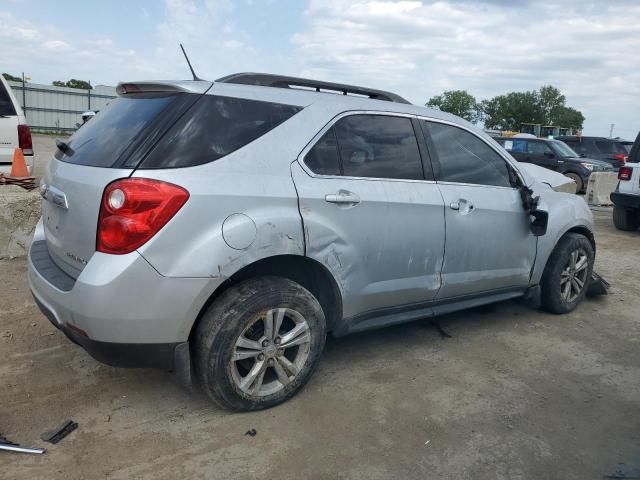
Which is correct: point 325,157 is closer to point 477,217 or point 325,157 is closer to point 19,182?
point 477,217

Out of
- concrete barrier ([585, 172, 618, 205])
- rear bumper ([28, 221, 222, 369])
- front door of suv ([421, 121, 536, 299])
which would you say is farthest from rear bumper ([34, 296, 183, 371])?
concrete barrier ([585, 172, 618, 205])

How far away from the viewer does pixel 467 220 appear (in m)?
3.83

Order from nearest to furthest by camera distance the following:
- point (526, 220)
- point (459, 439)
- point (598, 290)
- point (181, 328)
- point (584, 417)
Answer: point (181, 328) → point (459, 439) → point (584, 417) → point (526, 220) → point (598, 290)

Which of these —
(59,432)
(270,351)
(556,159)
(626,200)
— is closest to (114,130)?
(270,351)

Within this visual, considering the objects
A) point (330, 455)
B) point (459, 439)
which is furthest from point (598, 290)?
point (330, 455)

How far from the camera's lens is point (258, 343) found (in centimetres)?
Result: 296

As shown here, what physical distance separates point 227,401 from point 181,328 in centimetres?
51

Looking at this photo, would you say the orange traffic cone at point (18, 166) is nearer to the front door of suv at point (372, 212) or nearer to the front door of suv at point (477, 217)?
the front door of suv at point (372, 212)

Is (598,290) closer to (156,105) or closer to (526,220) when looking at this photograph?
(526,220)

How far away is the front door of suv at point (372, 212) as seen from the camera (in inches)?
122

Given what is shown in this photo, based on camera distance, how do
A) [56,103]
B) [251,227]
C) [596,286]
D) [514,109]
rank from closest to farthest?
1. [251,227]
2. [596,286]
3. [56,103]
4. [514,109]

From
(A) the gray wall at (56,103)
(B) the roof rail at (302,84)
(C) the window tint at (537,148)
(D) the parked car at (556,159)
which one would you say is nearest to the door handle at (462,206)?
(B) the roof rail at (302,84)

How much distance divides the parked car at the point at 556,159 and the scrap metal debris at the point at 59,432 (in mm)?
15143

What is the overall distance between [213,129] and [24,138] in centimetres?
485
